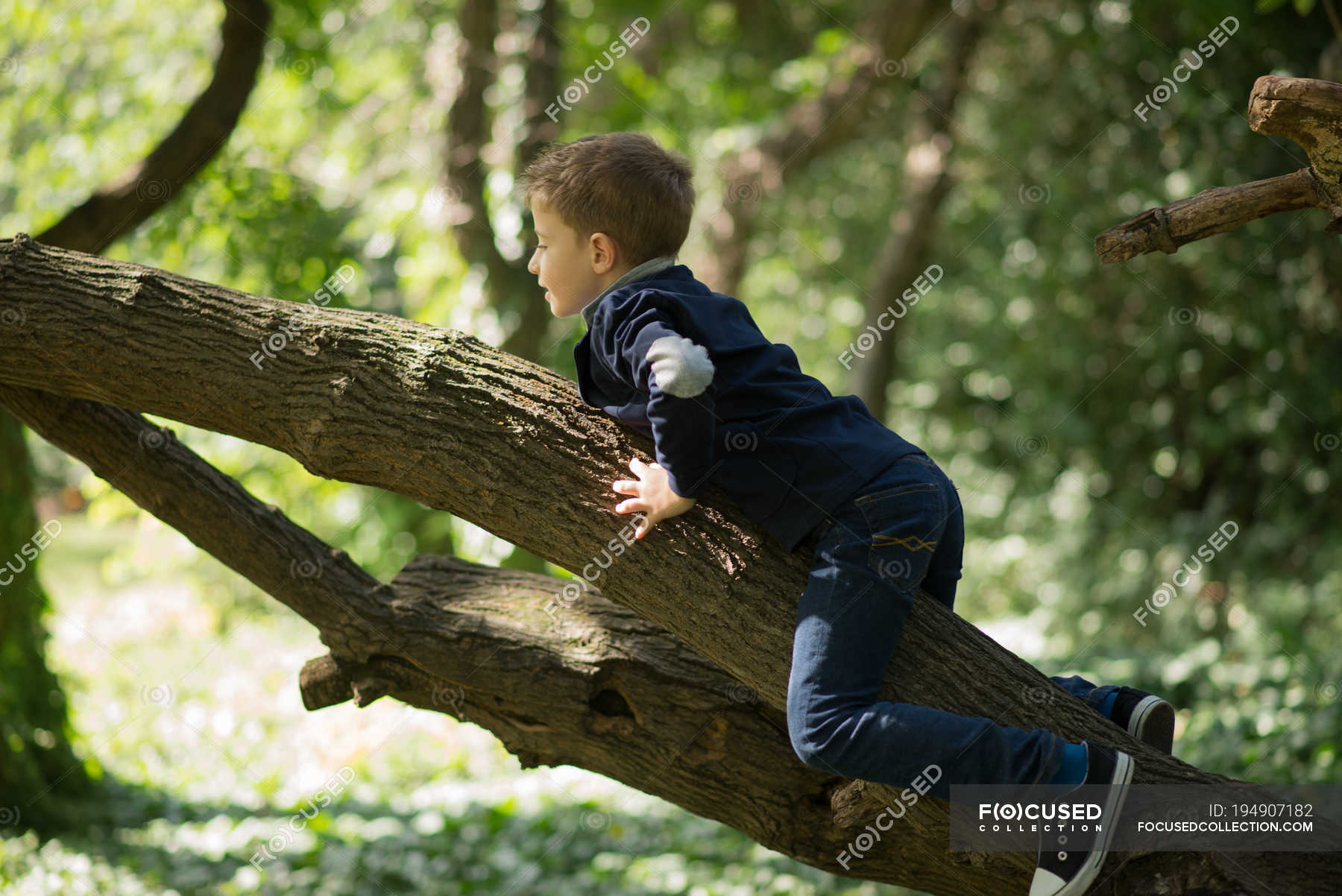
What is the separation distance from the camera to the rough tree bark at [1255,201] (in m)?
1.88

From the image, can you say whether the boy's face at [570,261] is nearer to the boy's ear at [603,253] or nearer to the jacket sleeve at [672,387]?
the boy's ear at [603,253]

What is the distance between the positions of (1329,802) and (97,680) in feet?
26.6

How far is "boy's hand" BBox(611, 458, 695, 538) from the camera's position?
208 centimetres

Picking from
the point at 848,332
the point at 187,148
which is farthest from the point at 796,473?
the point at 848,332

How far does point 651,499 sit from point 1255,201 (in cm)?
130

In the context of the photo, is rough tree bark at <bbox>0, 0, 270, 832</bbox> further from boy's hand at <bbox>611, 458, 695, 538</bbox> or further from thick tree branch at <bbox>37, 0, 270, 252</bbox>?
boy's hand at <bbox>611, 458, 695, 538</bbox>

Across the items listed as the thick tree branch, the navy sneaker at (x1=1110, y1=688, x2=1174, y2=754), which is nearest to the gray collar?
the navy sneaker at (x1=1110, y1=688, x2=1174, y2=754)

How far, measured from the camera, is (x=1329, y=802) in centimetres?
362

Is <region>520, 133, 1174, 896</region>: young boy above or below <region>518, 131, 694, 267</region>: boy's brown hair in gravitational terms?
below

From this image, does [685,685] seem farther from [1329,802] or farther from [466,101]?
[466,101]

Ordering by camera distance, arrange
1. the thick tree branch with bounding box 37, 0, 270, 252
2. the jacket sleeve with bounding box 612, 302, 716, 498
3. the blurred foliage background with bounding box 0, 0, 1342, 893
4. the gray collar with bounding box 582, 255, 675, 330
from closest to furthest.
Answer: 1. the jacket sleeve with bounding box 612, 302, 716, 498
2. the gray collar with bounding box 582, 255, 675, 330
3. the thick tree branch with bounding box 37, 0, 270, 252
4. the blurred foliage background with bounding box 0, 0, 1342, 893

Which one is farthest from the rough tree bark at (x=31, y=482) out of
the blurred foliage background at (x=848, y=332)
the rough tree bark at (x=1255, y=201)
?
the rough tree bark at (x=1255, y=201)

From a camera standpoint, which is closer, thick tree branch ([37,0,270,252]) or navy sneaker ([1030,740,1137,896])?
navy sneaker ([1030,740,1137,896])

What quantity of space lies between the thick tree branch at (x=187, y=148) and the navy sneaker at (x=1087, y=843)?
4.11 meters
